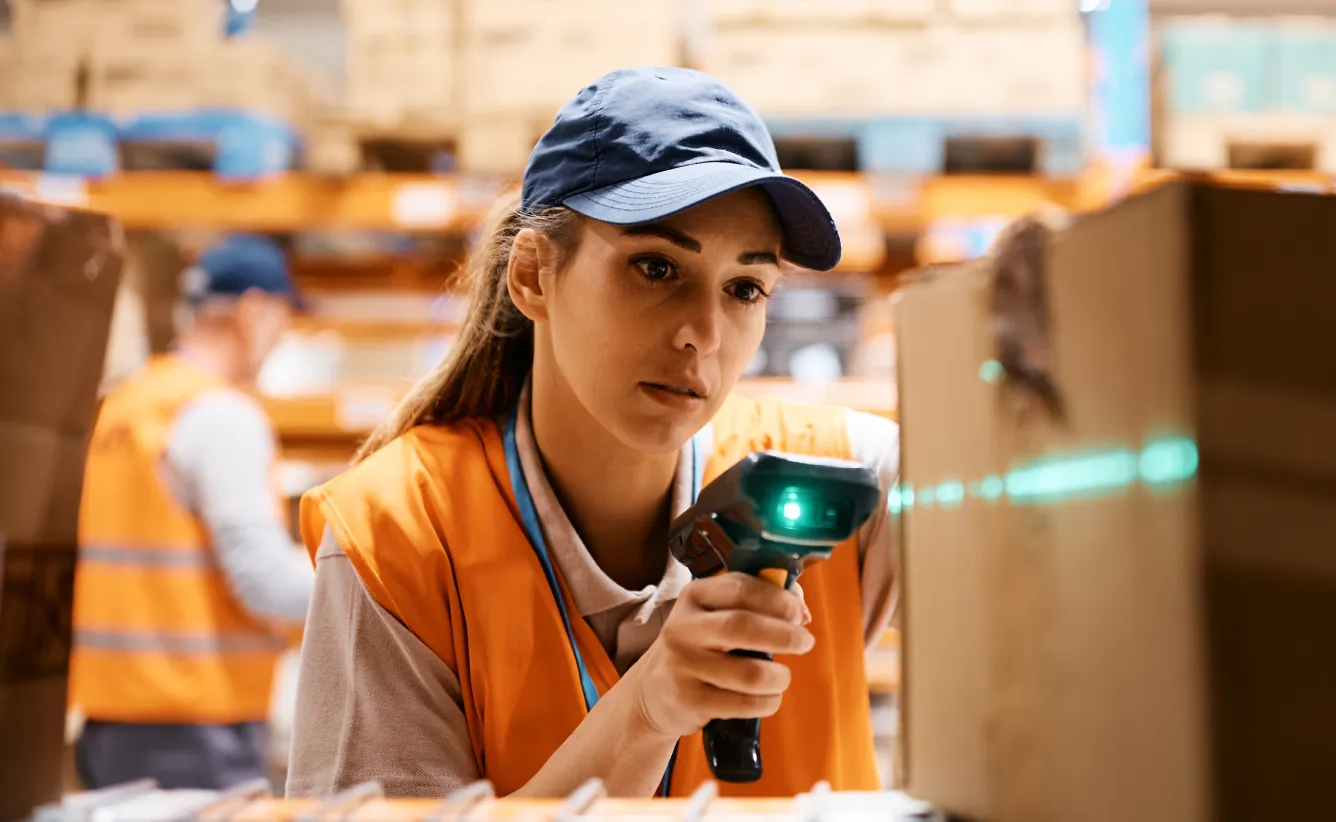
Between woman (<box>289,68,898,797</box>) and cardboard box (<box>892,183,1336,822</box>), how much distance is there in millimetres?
355

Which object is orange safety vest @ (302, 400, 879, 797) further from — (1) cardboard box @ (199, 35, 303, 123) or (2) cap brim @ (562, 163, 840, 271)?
(1) cardboard box @ (199, 35, 303, 123)

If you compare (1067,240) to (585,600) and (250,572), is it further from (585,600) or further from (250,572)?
A: (250,572)

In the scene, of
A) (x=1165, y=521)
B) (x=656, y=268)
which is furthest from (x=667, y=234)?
(x=1165, y=521)

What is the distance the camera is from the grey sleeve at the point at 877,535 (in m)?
1.56

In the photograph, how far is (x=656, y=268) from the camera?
1.27 meters

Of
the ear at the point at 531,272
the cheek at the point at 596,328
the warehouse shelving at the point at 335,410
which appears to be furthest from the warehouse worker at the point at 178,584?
the cheek at the point at 596,328

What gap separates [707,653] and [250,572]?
7.12 ft

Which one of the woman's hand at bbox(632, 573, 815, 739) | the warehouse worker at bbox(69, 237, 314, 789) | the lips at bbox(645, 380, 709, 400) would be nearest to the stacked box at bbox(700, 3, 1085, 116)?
the warehouse worker at bbox(69, 237, 314, 789)

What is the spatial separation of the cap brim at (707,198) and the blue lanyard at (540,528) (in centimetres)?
36

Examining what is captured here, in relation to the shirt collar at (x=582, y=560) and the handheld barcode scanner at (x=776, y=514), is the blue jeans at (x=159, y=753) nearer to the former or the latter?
the shirt collar at (x=582, y=560)

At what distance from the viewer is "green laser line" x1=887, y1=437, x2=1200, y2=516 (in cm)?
64

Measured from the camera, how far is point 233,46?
3.66 meters

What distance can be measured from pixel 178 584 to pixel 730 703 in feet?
7.76

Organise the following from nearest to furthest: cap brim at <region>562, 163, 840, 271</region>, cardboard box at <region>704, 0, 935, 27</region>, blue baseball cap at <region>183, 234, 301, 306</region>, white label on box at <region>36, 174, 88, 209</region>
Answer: cap brim at <region>562, 163, 840, 271</region>, blue baseball cap at <region>183, 234, 301, 306</region>, cardboard box at <region>704, 0, 935, 27</region>, white label on box at <region>36, 174, 88, 209</region>
